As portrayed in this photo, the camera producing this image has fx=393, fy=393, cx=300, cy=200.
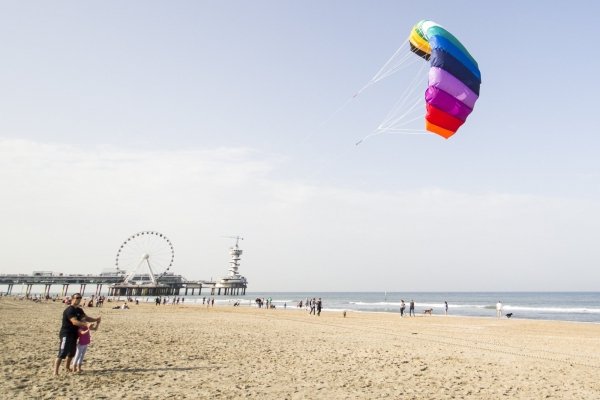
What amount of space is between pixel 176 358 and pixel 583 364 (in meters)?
11.3

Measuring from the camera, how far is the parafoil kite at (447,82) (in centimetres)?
1301

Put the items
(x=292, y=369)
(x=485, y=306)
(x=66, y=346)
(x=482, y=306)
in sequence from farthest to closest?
(x=482, y=306), (x=485, y=306), (x=292, y=369), (x=66, y=346)

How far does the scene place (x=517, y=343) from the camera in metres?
15.8

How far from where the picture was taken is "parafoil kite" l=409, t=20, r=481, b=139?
13008 mm

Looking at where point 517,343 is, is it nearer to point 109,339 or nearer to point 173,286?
point 109,339

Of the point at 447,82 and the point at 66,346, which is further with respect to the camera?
the point at 447,82

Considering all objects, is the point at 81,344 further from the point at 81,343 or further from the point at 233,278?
the point at 233,278

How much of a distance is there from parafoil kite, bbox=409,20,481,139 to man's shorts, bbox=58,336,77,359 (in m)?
11.9

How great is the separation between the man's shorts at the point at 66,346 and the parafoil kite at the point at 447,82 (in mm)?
11882

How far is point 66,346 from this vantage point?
26.0 ft

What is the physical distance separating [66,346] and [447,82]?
1297cm

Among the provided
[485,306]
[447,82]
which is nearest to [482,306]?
[485,306]

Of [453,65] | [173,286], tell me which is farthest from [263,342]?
[173,286]

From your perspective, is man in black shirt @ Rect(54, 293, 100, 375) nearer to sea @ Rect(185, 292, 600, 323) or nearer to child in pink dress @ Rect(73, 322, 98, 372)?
child in pink dress @ Rect(73, 322, 98, 372)
